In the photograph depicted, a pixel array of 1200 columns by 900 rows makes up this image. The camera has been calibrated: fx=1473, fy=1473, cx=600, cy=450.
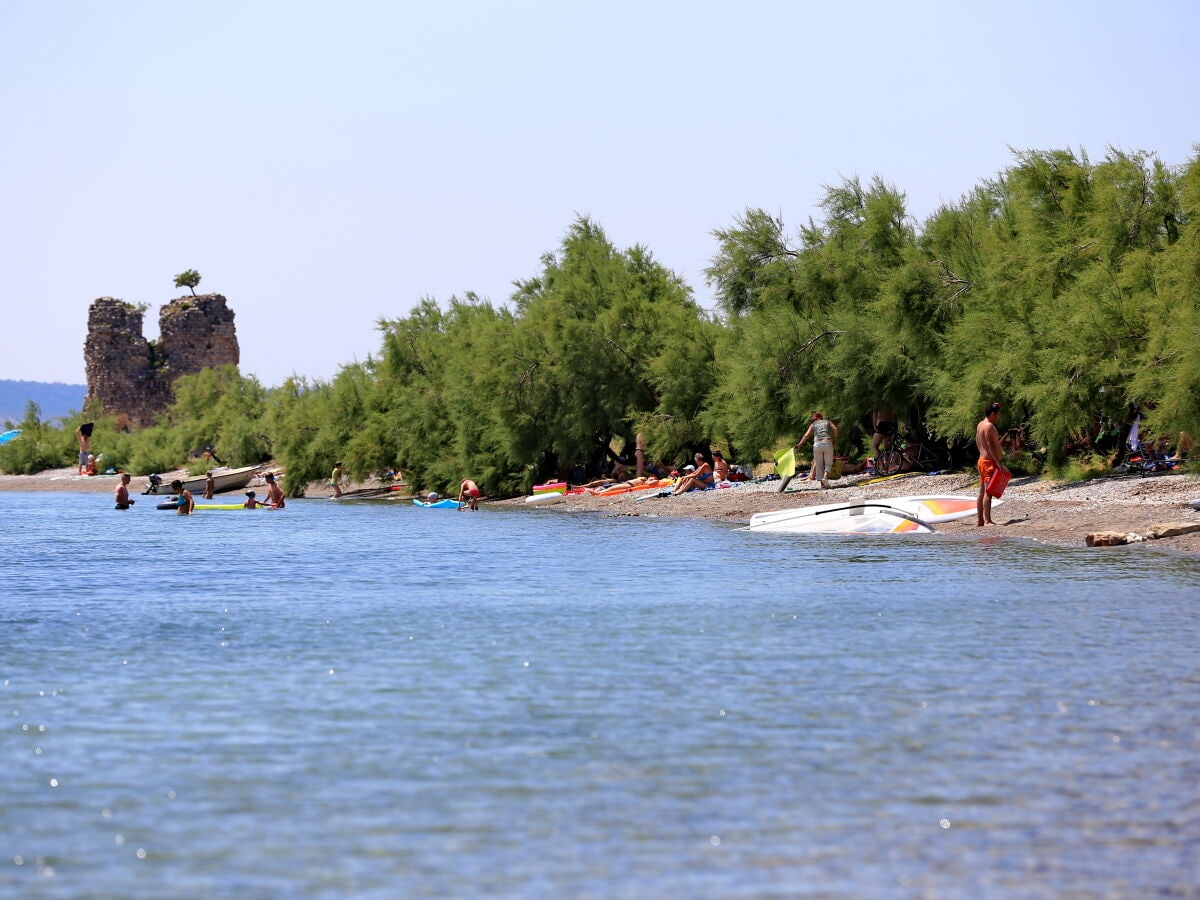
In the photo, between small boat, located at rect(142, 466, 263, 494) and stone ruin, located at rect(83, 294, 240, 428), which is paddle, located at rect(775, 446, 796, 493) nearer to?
small boat, located at rect(142, 466, 263, 494)

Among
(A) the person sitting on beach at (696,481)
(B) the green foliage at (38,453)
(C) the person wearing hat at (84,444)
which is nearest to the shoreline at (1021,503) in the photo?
(A) the person sitting on beach at (696,481)

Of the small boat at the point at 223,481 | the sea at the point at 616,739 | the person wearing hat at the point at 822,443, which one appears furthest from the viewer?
the small boat at the point at 223,481

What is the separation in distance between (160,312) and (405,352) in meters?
46.6

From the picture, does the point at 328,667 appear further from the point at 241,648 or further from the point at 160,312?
the point at 160,312

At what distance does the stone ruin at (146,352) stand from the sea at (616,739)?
8136 centimetres

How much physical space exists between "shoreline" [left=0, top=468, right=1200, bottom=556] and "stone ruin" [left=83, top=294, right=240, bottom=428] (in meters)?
58.8

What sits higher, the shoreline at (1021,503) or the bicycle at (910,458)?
the bicycle at (910,458)

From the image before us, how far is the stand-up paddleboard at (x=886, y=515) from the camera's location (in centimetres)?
2719

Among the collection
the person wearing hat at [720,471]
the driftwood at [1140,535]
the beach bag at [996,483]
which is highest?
the person wearing hat at [720,471]

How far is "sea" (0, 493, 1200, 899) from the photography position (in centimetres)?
653

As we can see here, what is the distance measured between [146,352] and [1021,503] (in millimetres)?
80302

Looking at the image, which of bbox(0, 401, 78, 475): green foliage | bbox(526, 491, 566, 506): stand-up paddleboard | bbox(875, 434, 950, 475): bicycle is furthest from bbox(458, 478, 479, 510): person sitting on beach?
bbox(0, 401, 78, 475): green foliage

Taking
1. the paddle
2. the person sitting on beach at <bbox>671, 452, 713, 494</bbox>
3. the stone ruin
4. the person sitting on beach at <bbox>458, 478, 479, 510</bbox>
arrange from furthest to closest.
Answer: the stone ruin, the person sitting on beach at <bbox>458, 478, 479, 510</bbox>, the person sitting on beach at <bbox>671, 452, 713, 494</bbox>, the paddle

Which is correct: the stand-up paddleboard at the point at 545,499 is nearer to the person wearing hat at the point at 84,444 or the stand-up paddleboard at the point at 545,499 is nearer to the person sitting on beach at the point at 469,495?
the person sitting on beach at the point at 469,495
